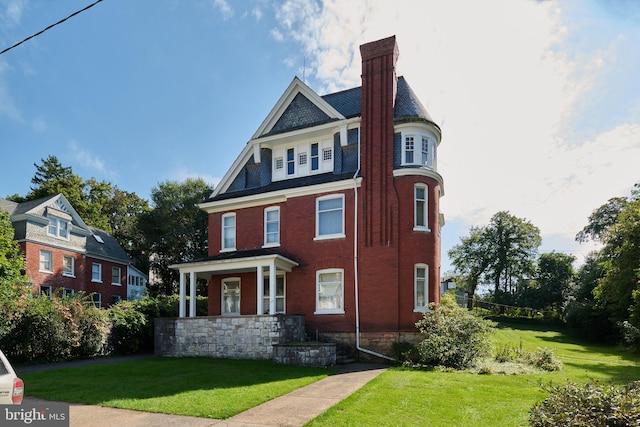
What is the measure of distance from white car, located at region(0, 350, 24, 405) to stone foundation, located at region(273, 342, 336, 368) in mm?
10556

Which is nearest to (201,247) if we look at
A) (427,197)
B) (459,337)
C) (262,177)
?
(262,177)

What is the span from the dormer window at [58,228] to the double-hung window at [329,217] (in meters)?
23.5

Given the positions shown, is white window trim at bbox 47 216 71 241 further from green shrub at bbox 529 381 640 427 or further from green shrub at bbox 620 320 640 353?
green shrub at bbox 620 320 640 353

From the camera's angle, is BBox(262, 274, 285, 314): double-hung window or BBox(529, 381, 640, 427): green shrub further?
BBox(262, 274, 285, 314): double-hung window

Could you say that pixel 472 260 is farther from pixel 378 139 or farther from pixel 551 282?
pixel 378 139

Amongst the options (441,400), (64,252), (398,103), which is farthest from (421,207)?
(64,252)

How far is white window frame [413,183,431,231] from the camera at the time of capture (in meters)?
18.8

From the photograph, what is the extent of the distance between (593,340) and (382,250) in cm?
2718

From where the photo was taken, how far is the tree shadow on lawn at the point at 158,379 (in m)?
11.1

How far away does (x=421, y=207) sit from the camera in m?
→ 19.2

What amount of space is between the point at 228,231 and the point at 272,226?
2722 millimetres

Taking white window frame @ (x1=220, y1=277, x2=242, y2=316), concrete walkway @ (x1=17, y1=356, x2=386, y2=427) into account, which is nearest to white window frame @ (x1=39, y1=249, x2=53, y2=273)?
white window frame @ (x1=220, y1=277, x2=242, y2=316)

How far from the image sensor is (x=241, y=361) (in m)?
17.0

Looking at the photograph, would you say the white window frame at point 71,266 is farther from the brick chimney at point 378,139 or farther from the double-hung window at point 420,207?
the double-hung window at point 420,207
